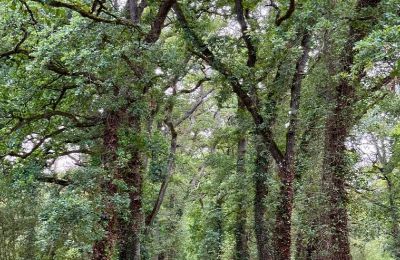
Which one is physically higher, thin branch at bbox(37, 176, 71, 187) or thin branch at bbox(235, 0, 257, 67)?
thin branch at bbox(235, 0, 257, 67)

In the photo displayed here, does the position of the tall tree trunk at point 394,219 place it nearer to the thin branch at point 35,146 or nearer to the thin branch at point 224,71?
the thin branch at point 224,71

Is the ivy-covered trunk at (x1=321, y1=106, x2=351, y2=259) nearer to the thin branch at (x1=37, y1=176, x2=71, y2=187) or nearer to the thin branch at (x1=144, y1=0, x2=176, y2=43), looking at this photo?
the thin branch at (x1=144, y1=0, x2=176, y2=43)

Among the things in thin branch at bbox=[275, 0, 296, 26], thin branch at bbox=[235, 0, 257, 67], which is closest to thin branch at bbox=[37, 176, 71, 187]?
thin branch at bbox=[235, 0, 257, 67]

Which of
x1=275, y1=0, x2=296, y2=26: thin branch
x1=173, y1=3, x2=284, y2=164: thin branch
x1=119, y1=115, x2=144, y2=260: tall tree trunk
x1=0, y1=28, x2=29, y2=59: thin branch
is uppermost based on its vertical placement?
x1=275, y1=0, x2=296, y2=26: thin branch

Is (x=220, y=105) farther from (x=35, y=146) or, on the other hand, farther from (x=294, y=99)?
(x=35, y=146)

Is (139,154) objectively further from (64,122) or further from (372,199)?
(372,199)

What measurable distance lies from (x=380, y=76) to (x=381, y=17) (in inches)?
40.7

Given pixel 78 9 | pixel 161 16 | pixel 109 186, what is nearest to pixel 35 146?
pixel 109 186

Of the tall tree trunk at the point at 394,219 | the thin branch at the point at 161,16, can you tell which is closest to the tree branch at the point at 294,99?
the tall tree trunk at the point at 394,219

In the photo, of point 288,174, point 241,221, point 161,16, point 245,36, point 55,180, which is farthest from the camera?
point 241,221

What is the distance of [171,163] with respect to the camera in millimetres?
11102

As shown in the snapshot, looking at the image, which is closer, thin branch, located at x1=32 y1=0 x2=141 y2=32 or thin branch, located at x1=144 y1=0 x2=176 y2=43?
thin branch, located at x1=32 y1=0 x2=141 y2=32

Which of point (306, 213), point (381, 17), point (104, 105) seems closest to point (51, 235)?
point (104, 105)

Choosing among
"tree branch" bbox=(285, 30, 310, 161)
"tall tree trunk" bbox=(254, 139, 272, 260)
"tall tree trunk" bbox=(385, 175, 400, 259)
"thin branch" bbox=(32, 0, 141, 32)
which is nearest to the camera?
"thin branch" bbox=(32, 0, 141, 32)
